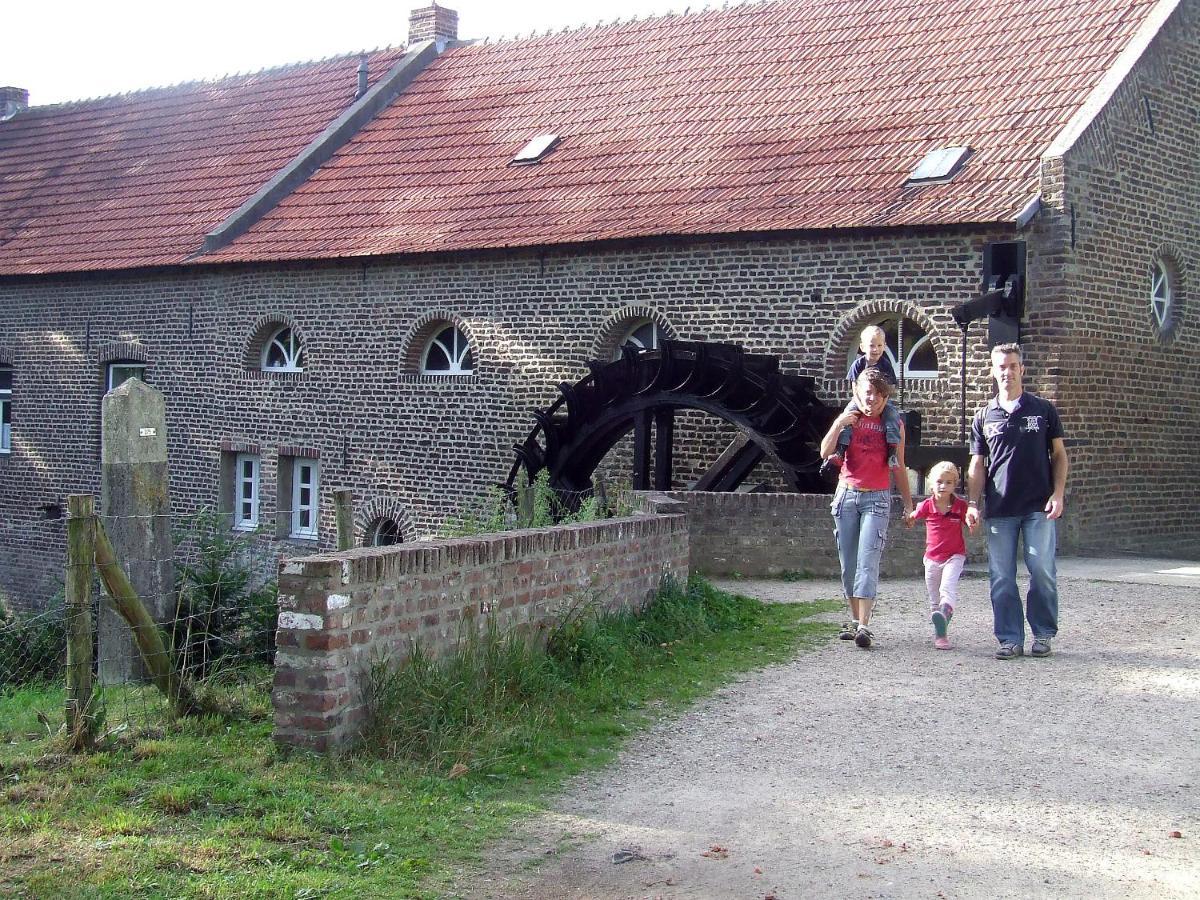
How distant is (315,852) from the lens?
513 cm

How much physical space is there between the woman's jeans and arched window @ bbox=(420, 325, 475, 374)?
12124 mm

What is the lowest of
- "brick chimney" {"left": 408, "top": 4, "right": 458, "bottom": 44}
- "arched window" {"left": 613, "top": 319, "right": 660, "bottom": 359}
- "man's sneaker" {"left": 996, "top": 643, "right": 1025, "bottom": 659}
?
"man's sneaker" {"left": 996, "top": 643, "right": 1025, "bottom": 659}

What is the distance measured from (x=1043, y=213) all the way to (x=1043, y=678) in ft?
28.6

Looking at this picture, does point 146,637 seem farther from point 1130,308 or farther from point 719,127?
point 719,127

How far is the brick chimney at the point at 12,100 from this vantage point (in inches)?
1243

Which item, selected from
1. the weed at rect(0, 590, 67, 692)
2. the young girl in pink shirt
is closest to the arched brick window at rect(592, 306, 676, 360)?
the weed at rect(0, 590, 67, 692)

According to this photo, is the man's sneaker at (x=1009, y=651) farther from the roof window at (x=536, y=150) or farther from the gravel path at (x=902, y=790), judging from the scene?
the roof window at (x=536, y=150)

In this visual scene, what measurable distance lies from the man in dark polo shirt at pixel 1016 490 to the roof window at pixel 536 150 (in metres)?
13.2

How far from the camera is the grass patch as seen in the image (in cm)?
490

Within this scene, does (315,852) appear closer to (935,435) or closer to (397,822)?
(397,822)

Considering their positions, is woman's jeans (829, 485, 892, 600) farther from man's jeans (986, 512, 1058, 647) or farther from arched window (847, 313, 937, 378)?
arched window (847, 313, 937, 378)

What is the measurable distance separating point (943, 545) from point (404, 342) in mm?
13046

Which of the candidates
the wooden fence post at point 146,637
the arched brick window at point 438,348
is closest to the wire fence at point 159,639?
the wooden fence post at point 146,637

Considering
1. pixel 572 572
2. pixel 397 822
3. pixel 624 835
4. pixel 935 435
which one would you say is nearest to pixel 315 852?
pixel 397 822
